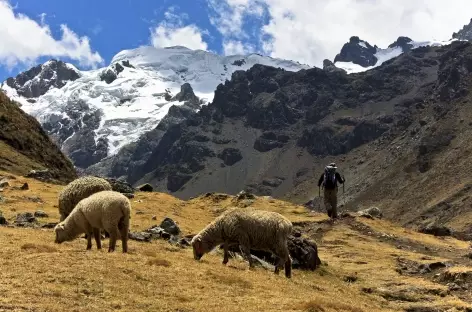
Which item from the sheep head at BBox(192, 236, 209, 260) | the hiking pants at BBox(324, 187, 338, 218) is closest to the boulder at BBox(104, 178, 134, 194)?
the hiking pants at BBox(324, 187, 338, 218)

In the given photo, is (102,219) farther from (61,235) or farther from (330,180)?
(330,180)

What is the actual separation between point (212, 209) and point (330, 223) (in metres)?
20.9

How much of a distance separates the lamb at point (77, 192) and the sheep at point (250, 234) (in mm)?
7268

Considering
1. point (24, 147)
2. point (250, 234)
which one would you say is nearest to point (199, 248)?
point (250, 234)

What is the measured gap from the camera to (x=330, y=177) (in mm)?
44625

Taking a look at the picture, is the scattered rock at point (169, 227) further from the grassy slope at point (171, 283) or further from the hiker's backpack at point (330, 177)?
the hiker's backpack at point (330, 177)

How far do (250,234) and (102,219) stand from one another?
21.5ft

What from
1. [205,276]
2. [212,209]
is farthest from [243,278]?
[212,209]

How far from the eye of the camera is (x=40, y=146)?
9394 cm

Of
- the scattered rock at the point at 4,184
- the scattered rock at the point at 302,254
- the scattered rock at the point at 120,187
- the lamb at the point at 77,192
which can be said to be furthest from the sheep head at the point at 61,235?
the scattered rock at the point at 120,187

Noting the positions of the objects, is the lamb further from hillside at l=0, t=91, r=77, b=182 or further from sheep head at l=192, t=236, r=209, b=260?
hillside at l=0, t=91, r=77, b=182

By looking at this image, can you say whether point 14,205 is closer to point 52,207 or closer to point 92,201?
point 52,207

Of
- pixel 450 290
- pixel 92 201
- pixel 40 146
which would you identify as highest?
pixel 40 146

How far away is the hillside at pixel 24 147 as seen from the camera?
81062 mm
